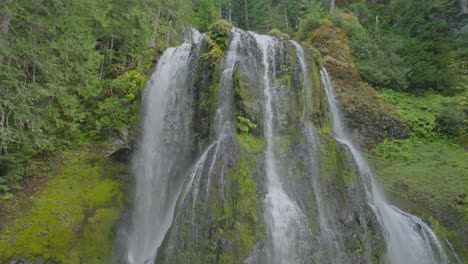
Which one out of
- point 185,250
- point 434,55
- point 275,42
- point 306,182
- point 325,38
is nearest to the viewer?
point 185,250

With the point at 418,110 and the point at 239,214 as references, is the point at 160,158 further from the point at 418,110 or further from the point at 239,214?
the point at 418,110

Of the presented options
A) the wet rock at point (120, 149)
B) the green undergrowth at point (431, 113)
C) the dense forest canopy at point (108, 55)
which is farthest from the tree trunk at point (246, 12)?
the wet rock at point (120, 149)

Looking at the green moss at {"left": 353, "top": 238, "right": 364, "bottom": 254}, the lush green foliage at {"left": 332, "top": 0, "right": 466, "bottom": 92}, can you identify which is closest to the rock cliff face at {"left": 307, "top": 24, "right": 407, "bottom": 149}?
the lush green foliage at {"left": 332, "top": 0, "right": 466, "bottom": 92}

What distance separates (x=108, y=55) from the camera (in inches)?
488

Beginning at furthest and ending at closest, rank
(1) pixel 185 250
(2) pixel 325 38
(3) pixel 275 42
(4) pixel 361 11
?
(4) pixel 361 11
(2) pixel 325 38
(3) pixel 275 42
(1) pixel 185 250

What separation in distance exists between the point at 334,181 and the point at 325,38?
1052 centimetres

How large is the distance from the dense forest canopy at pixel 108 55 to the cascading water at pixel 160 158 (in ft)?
3.88

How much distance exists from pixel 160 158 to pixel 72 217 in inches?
137

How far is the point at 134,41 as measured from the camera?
12570mm

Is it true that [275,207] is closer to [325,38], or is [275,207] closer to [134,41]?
[134,41]

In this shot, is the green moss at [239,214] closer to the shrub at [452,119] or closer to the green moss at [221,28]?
the green moss at [221,28]

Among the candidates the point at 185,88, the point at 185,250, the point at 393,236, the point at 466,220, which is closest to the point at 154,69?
Result: the point at 185,88

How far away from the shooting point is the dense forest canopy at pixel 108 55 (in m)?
6.23

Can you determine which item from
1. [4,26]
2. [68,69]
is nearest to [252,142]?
[68,69]
